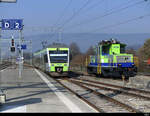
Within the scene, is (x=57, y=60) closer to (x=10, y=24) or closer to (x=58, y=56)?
(x=58, y=56)

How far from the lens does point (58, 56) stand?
2708 cm

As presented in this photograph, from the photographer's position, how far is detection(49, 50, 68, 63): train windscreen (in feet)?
88.4

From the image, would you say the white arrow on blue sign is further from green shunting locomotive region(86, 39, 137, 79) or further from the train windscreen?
the train windscreen

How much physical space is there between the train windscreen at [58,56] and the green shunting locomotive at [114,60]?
3185mm

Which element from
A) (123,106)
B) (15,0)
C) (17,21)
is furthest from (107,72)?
(15,0)

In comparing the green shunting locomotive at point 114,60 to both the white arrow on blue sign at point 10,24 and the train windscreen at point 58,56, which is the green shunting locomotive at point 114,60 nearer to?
the train windscreen at point 58,56

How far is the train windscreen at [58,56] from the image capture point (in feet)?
88.4

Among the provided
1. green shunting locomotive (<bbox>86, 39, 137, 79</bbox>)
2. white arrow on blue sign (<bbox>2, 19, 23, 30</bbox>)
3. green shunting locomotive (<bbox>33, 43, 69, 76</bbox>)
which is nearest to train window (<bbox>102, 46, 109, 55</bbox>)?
green shunting locomotive (<bbox>86, 39, 137, 79</bbox>)

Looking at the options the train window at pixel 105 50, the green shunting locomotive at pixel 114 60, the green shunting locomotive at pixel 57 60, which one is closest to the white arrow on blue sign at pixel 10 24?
the green shunting locomotive at pixel 114 60

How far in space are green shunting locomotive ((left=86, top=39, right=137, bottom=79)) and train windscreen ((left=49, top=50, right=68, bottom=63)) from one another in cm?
318

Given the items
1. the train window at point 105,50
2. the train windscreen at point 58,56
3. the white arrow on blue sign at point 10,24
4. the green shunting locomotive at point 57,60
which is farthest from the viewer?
the train windscreen at point 58,56

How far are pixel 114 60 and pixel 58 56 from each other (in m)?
5.95

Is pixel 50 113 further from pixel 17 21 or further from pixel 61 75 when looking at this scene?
pixel 61 75

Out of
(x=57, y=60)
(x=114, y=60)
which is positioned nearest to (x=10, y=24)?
(x=114, y=60)
